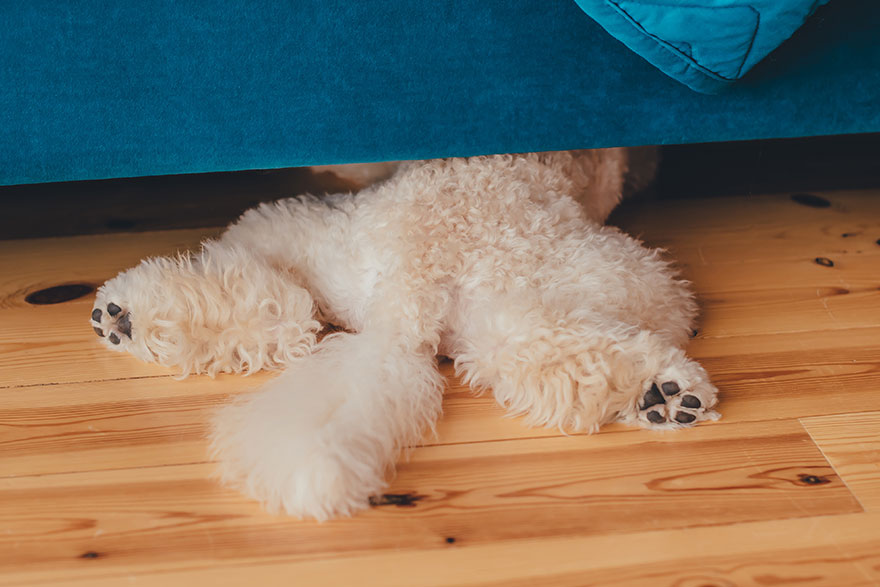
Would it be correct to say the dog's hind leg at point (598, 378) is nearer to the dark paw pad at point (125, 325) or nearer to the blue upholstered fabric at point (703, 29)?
the blue upholstered fabric at point (703, 29)

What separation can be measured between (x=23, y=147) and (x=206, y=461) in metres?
0.61

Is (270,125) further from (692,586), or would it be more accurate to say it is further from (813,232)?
(813,232)

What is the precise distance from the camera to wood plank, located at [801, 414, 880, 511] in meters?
0.97

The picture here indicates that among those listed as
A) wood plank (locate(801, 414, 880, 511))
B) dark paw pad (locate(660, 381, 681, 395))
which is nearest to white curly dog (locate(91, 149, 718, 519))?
dark paw pad (locate(660, 381, 681, 395))

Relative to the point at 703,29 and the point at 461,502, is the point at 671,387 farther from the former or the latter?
the point at 703,29

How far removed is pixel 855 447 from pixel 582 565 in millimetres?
456

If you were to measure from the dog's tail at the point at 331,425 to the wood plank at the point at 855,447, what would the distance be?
531mm

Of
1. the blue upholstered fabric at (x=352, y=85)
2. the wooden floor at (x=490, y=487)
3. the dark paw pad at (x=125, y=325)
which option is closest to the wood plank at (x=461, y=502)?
the wooden floor at (x=490, y=487)

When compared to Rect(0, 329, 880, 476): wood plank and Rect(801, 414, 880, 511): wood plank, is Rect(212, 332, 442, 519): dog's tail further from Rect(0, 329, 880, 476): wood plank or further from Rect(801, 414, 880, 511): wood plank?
Rect(801, 414, 880, 511): wood plank

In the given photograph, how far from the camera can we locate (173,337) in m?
1.14

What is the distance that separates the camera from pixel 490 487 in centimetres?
96

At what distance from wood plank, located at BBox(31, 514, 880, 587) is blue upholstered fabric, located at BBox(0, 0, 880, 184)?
67 cm

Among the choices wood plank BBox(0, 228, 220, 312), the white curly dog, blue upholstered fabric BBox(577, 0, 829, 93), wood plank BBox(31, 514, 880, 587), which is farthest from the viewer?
wood plank BBox(0, 228, 220, 312)

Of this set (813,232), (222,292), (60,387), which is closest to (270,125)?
(222,292)
